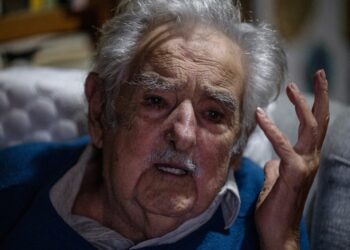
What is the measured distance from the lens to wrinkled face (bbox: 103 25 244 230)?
1.14 metres

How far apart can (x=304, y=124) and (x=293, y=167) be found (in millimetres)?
96

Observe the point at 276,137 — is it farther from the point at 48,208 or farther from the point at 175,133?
the point at 48,208

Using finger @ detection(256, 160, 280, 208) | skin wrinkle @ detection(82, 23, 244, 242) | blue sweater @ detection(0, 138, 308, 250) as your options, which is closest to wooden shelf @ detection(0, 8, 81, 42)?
blue sweater @ detection(0, 138, 308, 250)

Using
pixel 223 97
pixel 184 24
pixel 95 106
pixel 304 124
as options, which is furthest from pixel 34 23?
pixel 304 124

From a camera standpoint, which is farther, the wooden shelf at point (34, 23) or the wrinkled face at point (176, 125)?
→ the wooden shelf at point (34, 23)

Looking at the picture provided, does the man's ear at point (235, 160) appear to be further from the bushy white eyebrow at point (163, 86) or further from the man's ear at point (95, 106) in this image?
the man's ear at point (95, 106)

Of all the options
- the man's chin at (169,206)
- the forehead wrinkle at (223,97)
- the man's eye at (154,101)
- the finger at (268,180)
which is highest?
the forehead wrinkle at (223,97)

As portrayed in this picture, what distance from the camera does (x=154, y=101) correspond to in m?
1.19

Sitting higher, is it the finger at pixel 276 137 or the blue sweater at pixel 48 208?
the finger at pixel 276 137

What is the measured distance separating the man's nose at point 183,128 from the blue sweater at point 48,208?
0.81 feet

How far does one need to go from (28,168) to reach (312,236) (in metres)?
0.75

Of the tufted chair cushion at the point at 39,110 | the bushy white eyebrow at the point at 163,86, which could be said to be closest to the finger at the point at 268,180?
the bushy white eyebrow at the point at 163,86

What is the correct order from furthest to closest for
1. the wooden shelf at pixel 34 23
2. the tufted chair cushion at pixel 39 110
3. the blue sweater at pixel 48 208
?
the wooden shelf at pixel 34 23 → the tufted chair cushion at pixel 39 110 → the blue sweater at pixel 48 208

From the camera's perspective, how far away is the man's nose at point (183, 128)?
112cm
